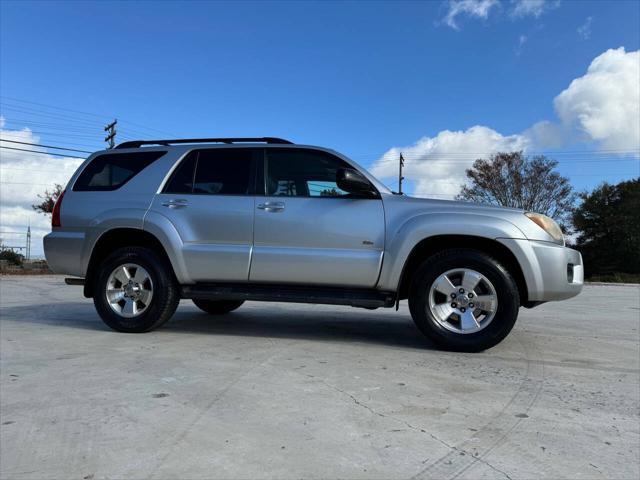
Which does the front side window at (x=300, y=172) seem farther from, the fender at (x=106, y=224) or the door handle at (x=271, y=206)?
the fender at (x=106, y=224)

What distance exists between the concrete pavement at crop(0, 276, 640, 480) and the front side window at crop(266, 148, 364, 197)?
1472 mm

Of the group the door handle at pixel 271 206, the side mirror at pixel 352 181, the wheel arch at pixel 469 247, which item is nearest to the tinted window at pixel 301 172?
the door handle at pixel 271 206

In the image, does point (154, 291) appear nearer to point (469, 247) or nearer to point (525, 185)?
point (469, 247)

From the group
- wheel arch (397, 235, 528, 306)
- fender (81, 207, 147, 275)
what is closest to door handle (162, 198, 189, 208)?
fender (81, 207, 147, 275)

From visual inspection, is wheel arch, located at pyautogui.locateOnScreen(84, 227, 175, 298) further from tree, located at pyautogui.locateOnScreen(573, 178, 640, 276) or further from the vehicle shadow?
tree, located at pyautogui.locateOnScreen(573, 178, 640, 276)

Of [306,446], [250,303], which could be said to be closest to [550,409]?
[306,446]

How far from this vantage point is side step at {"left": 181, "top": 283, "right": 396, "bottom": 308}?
4.55m

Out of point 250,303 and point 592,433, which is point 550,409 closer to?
point 592,433

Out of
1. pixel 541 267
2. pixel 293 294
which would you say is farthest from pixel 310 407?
pixel 541 267

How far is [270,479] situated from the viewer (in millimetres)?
2150

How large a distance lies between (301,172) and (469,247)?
178 cm

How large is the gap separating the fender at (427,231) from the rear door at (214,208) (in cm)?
136

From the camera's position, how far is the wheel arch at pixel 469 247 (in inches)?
176

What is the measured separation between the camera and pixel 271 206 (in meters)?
4.86
